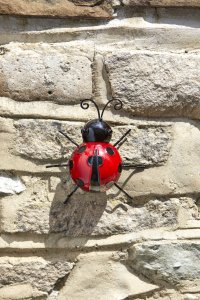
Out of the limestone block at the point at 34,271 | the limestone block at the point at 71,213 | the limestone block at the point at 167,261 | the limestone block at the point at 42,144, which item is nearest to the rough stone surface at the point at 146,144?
the limestone block at the point at 42,144

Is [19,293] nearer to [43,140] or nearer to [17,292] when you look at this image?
[17,292]

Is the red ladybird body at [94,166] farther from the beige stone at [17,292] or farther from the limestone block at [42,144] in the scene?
the beige stone at [17,292]

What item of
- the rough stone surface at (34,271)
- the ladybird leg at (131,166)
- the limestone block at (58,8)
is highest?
the limestone block at (58,8)

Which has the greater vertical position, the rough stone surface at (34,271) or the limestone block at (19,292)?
the rough stone surface at (34,271)

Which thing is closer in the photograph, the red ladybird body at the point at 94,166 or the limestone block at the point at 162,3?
the red ladybird body at the point at 94,166

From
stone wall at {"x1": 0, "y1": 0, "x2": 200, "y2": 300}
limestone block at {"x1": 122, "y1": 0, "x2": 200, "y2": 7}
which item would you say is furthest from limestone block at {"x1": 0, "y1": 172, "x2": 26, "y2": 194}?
limestone block at {"x1": 122, "y1": 0, "x2": 200, "y2": 7}

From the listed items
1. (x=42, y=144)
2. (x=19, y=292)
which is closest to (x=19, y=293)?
(x=19, y=292)
